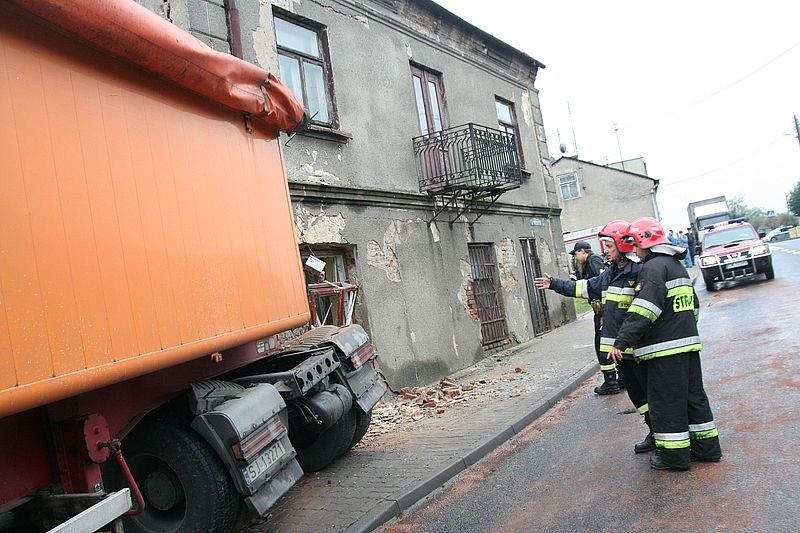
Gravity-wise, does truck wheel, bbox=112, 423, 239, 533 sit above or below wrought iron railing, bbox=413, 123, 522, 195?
below

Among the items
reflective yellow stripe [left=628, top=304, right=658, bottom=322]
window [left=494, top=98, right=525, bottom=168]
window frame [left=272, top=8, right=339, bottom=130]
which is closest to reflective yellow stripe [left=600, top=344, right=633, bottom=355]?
reflective yellow stripe [left=628, top=304, right=658, bottom=322]

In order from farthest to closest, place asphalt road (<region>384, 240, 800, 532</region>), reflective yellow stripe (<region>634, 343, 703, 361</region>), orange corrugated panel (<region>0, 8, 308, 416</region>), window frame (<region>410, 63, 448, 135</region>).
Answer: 1. window frame (<region>410, 63, 448, 135</region>)
2. reflective yellow stripe (<region>634, 343, 703, 361</region>)
3. asphalt road (<region>384, 240, 800, 532</region>)
4. orange corrugated panel (<region>0, 8, 308, 416</region>)

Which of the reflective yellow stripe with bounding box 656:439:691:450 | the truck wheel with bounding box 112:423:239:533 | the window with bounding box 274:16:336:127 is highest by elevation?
the window with bounding box 274:16:336:127

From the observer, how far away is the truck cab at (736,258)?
16516 millimetres

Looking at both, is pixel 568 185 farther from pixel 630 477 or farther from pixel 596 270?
pixel 630 477

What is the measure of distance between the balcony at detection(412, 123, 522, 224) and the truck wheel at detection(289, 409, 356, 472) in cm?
546

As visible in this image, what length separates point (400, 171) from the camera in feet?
32.6

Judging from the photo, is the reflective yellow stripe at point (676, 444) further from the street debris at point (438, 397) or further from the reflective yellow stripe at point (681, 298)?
the street debris at point (438, 397)

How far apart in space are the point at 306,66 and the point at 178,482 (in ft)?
20.8

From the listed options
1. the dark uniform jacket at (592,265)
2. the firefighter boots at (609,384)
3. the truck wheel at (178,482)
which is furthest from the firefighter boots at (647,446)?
the truck wheel at (178,482)

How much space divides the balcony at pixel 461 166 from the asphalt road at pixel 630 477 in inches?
174

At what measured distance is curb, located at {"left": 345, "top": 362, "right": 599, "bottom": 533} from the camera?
423cm

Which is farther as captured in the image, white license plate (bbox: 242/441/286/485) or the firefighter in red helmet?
the firefighter in red helmet

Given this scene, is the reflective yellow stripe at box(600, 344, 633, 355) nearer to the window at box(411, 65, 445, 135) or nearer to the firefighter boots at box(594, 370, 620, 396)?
the firefighter boots at box(594, 370, 620, 396)
